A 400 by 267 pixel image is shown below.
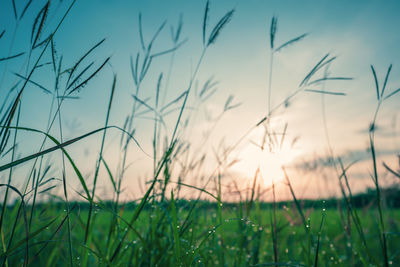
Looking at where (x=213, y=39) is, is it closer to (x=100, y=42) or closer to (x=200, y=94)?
(x=100, y=42)

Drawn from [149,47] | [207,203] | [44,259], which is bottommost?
[44,259]

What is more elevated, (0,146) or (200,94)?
(200,94)

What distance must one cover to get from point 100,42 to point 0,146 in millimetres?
434

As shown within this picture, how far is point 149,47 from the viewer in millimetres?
1394

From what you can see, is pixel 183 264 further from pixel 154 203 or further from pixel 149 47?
pixel 149 47

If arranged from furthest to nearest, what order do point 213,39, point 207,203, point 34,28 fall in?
point 207,203, point 213,39, point 34,28

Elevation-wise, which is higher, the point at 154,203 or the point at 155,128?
the point at 155,128

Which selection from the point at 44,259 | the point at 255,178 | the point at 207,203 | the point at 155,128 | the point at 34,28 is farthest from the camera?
the point at 207,203

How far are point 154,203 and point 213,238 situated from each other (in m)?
0.45

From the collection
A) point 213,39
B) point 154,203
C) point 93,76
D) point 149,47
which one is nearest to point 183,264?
point 154,203

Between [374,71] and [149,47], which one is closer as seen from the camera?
[374,71]

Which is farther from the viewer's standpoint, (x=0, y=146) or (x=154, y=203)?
(x=154, y=203)

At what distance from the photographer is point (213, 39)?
1.15m

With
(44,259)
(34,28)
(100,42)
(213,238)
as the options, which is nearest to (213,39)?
(100,42)
